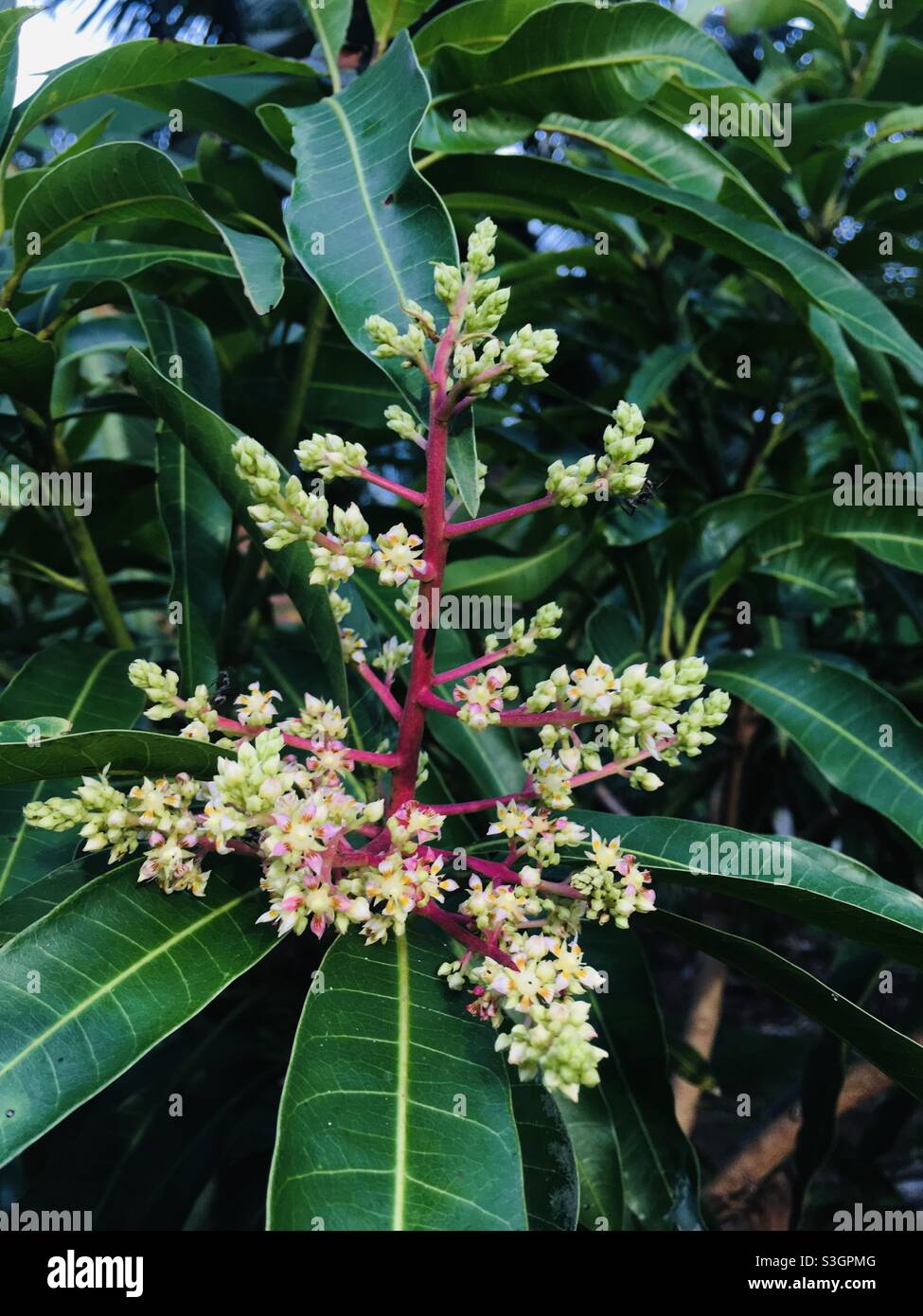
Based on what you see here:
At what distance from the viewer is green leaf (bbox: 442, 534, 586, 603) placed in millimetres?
1425

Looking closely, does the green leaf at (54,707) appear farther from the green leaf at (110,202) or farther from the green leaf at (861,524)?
the green leaf at (861,524)

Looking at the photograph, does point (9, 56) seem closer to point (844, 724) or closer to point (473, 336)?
point (473, 336)

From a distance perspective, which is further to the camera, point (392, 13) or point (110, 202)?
point (392, 13)

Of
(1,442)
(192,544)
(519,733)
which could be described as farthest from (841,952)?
(1,442)

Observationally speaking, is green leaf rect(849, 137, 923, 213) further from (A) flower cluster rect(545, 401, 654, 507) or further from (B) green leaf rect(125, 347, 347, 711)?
(B) green leaf rect(125, 347, 347, 711)

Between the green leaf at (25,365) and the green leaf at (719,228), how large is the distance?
522mm

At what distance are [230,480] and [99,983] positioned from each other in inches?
16.7

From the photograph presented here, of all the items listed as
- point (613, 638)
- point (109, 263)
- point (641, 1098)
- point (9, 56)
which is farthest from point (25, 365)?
point (641, 1098)

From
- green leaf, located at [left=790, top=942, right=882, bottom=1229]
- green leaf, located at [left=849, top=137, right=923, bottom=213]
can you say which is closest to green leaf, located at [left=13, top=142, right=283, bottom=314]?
green leaf, located at [left=849, top=137, right=923, bottom=213]

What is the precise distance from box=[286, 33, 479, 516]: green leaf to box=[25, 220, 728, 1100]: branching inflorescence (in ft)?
0.09

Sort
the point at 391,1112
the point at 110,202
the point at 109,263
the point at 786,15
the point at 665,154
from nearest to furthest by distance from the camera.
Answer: the point at 391,1112 → the point at 110,202 → the point at 109,263 → the point at 665,154 → the point at 786,15

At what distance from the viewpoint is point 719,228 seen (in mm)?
1153

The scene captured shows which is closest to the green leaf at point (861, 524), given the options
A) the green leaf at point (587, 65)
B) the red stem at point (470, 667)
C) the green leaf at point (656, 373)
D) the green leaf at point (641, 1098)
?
the green leaf at point (656, 373)

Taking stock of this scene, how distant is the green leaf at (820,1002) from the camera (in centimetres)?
85
